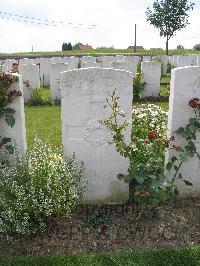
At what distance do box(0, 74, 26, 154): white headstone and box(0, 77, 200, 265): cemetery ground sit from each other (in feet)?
3.55

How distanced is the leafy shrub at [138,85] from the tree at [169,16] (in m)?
22.7

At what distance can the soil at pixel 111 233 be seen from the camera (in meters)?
3.98

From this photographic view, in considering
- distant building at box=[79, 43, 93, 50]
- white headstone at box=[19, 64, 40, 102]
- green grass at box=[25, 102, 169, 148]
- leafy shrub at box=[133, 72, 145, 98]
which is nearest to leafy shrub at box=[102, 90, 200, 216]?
green grass at box=[25, 102, 169, 148]

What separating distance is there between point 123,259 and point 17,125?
200 cm

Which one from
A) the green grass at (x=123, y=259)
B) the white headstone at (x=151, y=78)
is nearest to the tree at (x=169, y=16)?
the white headstone at (x=151, y=78)

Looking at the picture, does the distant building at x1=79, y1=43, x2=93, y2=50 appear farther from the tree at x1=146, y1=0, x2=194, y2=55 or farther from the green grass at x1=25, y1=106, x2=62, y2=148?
the green grass at x1=25, y1=106, x2=62, y2=148

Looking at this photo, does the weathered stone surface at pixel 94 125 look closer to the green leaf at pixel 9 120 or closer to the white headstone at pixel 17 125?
the white headstone at pixel 17 125

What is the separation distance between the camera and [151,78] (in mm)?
12180

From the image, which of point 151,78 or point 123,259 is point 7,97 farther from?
point 151,78

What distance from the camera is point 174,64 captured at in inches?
829

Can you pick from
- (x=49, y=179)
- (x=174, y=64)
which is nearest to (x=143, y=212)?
(x=49, y=179)

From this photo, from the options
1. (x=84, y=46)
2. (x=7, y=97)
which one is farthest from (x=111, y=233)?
(x=84, y=46)

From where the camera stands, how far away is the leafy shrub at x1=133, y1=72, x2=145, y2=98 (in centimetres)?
1164

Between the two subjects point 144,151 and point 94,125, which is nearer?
point 94,125
